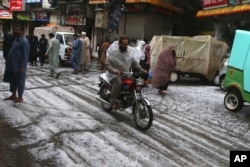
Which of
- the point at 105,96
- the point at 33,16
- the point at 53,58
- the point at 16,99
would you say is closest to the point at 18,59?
the point at 16,99

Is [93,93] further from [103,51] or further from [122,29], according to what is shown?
[122,29]

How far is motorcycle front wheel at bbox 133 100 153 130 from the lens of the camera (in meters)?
6.84

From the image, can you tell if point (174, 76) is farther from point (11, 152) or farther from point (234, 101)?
point (11, 152)

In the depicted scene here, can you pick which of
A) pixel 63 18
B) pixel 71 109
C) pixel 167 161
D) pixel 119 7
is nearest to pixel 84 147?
pixel 167 161

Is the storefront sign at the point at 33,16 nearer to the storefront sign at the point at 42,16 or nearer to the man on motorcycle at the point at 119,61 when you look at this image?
the storefront sign at the point at 42,16

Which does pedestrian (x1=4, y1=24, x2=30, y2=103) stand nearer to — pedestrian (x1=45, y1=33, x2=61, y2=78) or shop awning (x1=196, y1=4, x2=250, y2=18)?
pedestrian (x1=45, y1=33, x2=61, y2=78)

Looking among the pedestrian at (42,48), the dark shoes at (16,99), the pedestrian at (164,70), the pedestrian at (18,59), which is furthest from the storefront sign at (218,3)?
the dark shoes at (16,99)

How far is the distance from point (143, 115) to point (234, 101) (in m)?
3.59

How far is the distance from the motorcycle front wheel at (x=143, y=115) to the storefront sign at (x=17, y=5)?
1346 inches

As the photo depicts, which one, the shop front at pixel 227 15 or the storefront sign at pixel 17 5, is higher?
the storefront sign at pixel 17 5

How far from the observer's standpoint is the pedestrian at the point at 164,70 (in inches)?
456

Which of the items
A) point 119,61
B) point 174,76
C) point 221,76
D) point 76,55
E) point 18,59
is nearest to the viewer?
point 119,61

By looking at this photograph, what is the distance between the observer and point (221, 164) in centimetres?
545

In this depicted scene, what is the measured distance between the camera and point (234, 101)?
9.55 m
